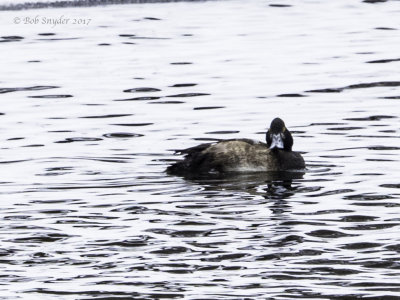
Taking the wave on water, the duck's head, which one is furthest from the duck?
the wave on water

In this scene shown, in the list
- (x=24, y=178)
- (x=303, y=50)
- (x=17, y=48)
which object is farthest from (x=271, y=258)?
(x=17, y=48)

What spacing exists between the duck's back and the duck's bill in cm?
5

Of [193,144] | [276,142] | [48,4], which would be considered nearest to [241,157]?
[276,142]

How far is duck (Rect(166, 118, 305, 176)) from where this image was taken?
13789mm

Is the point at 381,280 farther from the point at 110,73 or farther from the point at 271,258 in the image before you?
the point at 110,73

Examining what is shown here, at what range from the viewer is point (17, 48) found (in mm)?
23547

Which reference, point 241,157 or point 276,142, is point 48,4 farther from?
point 241,157

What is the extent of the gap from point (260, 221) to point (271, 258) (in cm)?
149

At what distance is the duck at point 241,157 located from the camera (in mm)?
13789

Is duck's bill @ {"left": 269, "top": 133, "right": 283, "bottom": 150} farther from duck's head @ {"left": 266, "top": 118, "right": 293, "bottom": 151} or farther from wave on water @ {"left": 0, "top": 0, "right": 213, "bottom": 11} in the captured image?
wave on water @ {"left": 0, "top": 0, "right": 213, "bottom": 11}

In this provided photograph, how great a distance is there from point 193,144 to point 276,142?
4.66ft

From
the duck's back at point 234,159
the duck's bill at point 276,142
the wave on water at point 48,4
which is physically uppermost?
the wave on water at point 48,4

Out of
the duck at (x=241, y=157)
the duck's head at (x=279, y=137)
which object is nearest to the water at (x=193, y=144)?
the duck at (x=241, y=157)

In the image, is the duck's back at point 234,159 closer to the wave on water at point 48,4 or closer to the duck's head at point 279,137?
the duck's head at point 279,137
